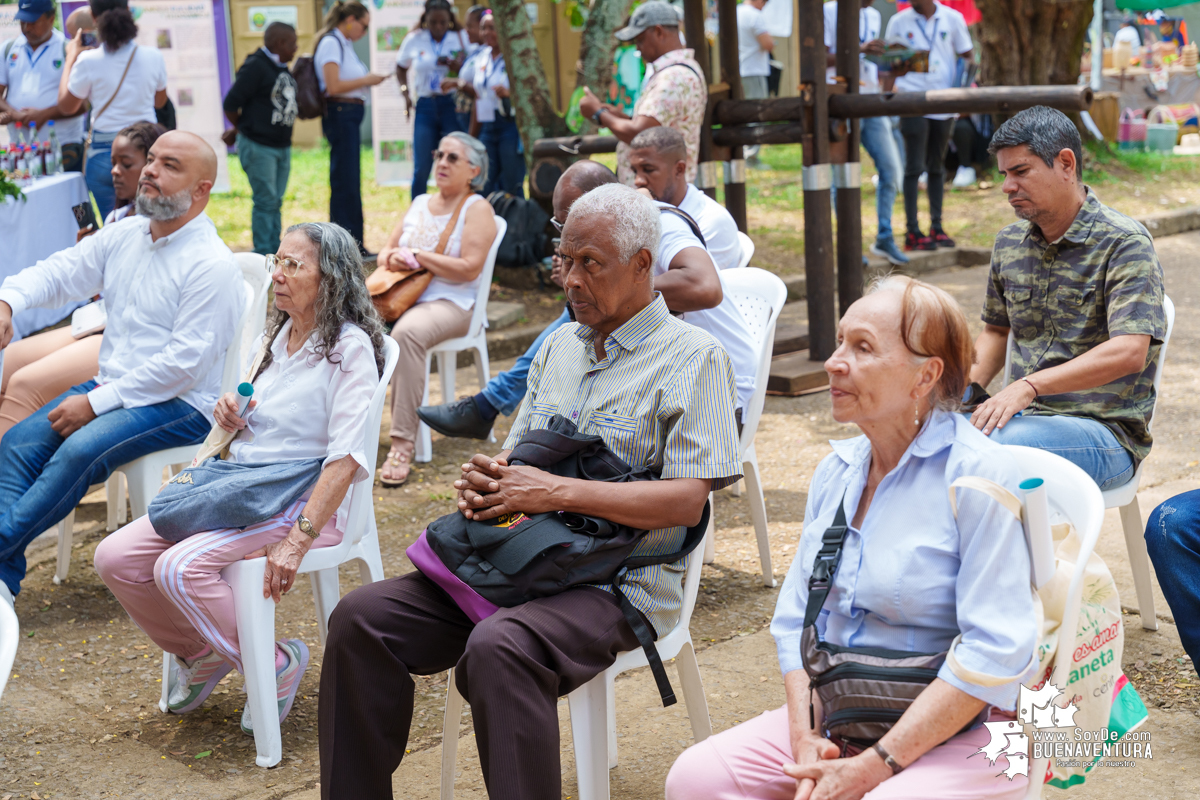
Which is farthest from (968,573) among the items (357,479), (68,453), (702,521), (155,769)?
(68,453)

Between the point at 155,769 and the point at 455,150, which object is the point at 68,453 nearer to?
the point at 155,769

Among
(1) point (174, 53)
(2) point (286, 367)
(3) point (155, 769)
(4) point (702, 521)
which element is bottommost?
(3) point (155, 769)

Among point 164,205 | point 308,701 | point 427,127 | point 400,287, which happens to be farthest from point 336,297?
point 427,127

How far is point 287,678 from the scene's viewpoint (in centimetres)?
314

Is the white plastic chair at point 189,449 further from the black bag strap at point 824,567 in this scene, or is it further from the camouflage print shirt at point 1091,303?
the camouflage print shirt at point 1091,303

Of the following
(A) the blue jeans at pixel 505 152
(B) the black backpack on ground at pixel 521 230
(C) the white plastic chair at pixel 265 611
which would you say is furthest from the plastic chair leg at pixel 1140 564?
(A) the blue jeans at pixel 505 152

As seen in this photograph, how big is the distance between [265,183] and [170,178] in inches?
193

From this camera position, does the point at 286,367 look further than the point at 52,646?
No

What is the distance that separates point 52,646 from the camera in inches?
148

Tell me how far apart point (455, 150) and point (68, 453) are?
2.47 metres

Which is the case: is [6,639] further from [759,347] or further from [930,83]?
[930,83]

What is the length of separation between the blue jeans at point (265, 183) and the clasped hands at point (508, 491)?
6456 mm


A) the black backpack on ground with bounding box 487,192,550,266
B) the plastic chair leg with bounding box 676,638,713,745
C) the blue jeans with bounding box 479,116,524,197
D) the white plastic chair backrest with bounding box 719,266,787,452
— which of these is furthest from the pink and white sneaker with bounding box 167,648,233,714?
the blue jeans with bounding box 479,116,524,197

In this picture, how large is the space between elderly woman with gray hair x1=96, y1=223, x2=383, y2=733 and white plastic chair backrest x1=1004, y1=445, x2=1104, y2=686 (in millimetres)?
1667
